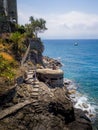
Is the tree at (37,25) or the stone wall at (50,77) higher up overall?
the tree at (37,25)

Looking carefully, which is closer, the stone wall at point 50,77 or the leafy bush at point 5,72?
the leafy bush at point 5,72

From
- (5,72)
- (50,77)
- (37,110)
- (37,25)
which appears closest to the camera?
(37,110)

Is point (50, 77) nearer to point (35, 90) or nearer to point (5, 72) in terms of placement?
point (35, 90)

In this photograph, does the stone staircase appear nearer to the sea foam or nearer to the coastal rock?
the coastal rock

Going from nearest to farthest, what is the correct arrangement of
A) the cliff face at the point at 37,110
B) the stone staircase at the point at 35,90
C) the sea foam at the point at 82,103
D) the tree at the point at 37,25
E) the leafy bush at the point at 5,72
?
the cliff face at the point at 37,110 → the stone staircase at the point at 35,90 → the leafy bush at the point at 5,72 → the sea foam at the point at 82,103 → the tree at the point at 37,25

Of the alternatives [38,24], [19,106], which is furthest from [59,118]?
[38,24]

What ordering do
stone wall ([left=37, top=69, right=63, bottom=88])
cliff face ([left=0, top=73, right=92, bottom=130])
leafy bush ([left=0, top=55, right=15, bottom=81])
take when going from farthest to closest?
stone wall ([left=37, top=69, right=63, bottom=88])
leafy bush ([left=0, top=55, right=15, bottom=81])
cliff face ([left=0, top=73, right=92, bottom=130])

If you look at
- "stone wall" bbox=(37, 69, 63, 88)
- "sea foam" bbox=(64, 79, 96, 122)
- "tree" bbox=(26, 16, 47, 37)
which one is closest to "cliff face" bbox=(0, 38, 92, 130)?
"stone wall" bbox=(37, 69, 63, 88)

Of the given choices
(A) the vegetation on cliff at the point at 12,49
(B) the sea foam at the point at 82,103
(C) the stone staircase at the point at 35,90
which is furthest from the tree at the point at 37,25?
(C) the stone staircase at the point at 35,90

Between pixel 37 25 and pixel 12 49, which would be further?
pixel 37 25

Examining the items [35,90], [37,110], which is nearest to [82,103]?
[35,90]

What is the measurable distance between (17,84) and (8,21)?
24961 millimetres

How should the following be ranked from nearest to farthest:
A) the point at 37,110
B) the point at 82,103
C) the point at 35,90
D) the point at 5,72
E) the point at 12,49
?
the point at 37,110 → the point at 35,90 → the point at 5,72 → the point at 12,49 → the point at 82,103

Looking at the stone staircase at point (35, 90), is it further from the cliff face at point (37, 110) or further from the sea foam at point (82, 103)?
the sea foam at point (82, 103)
